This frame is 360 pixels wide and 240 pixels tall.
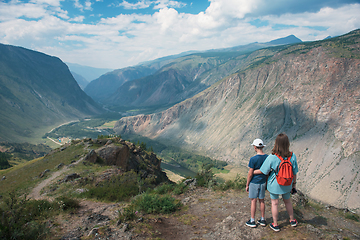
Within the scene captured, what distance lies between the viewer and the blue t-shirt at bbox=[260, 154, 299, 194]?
603cm

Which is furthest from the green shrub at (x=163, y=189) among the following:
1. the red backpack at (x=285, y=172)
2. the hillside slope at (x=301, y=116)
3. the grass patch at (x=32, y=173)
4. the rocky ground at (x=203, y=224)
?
the hillside slope at (x=301, y=116)

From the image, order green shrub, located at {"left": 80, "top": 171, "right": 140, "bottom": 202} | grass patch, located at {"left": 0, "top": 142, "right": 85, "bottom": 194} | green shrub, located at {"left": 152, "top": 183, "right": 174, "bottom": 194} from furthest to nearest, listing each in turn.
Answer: grass patch, located at {"left": 0, "top": 142, "right": 85, "bottom": 194} → green shrub, located at {"left": 152, "top": 183, "right": 174, "bottom": 194} → green shrub, located at {"left": 80, "top": 171, "right": 140, "bottom": 202}

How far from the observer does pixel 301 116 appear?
2653 inches

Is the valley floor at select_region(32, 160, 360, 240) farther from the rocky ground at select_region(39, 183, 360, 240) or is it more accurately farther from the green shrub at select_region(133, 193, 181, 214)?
the green shrub at select_region(133, 193, 181, 214)

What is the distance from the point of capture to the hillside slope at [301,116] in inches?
1922

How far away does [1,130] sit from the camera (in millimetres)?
108750

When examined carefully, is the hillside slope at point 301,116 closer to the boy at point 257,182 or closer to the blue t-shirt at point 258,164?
the boy at point 257,182

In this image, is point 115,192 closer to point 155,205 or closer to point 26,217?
point 155,205

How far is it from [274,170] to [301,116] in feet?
239

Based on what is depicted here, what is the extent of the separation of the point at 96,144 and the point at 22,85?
197551 mm

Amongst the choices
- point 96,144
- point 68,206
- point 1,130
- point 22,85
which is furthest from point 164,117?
point 22,85

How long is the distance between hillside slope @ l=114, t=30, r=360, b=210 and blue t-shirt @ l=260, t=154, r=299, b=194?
47.8 m

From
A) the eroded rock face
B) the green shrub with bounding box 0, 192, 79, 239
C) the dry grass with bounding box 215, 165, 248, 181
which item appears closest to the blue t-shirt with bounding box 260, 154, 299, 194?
the green shrub with bounding box 0, 192, 79, 239

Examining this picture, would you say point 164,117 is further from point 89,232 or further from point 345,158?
point 89,232
